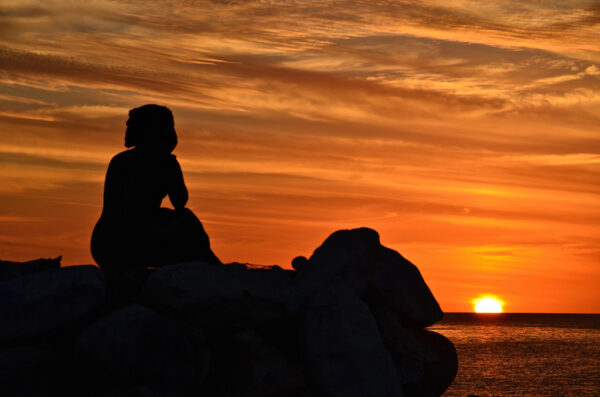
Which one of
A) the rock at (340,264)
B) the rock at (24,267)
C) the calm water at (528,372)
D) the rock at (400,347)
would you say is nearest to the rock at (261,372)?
the rock at (340,264)

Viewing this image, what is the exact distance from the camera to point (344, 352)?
790 cm

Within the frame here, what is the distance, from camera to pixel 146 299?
26.6 ft

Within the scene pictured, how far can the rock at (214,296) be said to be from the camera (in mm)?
8000

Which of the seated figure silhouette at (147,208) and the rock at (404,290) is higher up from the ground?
the seated figure silhouette at (147,208)

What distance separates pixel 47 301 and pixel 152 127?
9.18 ft

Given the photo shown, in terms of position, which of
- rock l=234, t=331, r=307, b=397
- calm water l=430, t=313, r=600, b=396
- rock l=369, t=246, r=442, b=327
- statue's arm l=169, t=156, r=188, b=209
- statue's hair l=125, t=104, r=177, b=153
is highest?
statue's hair l=125, t=104, r=177, b=153

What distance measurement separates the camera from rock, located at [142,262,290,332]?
26.2 ft

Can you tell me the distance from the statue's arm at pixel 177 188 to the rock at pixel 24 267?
1.49 m

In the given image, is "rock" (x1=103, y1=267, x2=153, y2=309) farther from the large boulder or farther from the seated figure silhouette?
the large boulder

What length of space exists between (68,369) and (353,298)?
2859 millimetres


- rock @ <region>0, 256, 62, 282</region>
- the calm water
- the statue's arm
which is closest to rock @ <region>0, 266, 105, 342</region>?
rock @ <region>0, 256, 62, 282</region>

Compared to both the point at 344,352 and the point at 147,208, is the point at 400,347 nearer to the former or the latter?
the point at 344,352

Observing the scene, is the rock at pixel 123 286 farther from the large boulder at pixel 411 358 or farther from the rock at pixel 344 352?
the large boulder at pixel 411 358

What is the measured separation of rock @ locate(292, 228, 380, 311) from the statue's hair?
7.96 ft
